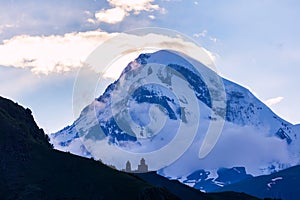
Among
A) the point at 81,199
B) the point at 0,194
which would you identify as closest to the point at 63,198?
the point at 81,199

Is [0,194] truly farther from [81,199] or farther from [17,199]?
[81,199]

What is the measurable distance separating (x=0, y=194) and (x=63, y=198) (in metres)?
21.9

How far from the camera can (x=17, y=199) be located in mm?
196875

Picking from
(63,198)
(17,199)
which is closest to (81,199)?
(63,198)

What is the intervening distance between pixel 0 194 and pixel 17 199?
23.6ft

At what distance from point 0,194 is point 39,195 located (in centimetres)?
1361

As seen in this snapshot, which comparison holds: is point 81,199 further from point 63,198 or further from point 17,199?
point 17,199

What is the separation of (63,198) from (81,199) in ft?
20.4

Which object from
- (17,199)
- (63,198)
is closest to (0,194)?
(17,199)

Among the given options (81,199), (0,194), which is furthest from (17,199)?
(81,199)

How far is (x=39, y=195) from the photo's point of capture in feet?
653

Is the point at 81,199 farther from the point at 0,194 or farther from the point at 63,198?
the point at 0,194

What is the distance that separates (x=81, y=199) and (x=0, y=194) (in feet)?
92.1
